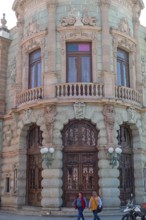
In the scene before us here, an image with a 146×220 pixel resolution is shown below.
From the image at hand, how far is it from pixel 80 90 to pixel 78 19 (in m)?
4.63

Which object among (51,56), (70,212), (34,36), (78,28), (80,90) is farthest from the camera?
(34,36)

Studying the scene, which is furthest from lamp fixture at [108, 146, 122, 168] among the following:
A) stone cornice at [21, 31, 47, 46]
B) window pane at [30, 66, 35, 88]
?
stone cornice at [21, 31, 47, 46]

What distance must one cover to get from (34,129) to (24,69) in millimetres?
4127

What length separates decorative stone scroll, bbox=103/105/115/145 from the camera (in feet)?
64.4

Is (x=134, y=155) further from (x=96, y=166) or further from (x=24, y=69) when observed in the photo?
(x=24, y=69)

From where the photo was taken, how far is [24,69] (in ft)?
75.4

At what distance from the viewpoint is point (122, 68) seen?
2264 cm

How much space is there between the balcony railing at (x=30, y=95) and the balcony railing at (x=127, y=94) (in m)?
4.62

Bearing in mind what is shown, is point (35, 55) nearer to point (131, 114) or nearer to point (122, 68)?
point (122, 68)

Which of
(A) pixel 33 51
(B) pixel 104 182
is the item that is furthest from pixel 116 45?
(B) pixel 104 182

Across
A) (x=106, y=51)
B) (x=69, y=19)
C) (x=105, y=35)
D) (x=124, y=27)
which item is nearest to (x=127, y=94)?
(x=106, y=51)

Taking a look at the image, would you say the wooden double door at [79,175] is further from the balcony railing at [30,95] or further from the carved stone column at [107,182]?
the balcony railing at [30,95]

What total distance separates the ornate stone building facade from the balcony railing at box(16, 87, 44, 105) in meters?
0.06

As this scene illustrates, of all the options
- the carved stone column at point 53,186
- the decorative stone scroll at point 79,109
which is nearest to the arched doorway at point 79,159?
the carved stone column at point 53,186
